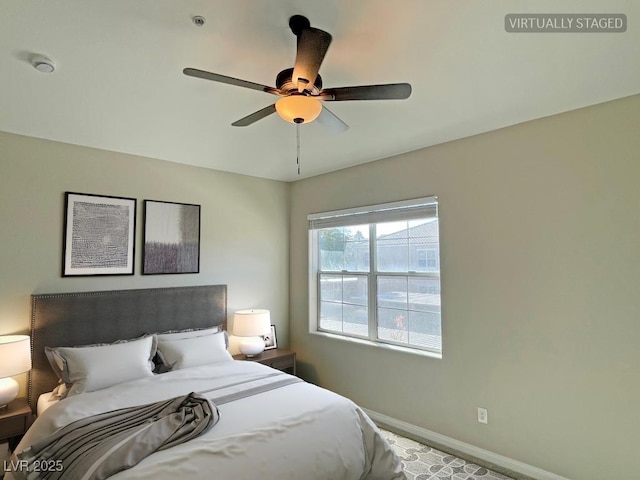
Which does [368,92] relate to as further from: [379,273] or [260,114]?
[379,273]

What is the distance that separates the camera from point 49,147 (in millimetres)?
3148

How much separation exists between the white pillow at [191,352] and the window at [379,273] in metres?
1.36

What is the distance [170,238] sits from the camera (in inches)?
151

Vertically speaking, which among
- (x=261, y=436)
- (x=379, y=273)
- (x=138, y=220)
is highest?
(x=138, y=220)

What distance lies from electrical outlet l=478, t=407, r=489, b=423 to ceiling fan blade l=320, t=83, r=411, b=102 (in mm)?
2504

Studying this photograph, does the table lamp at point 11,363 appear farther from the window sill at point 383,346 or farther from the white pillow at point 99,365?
the window sill at point 383,346

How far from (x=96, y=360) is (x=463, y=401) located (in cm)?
294

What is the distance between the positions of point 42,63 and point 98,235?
1.67 metres

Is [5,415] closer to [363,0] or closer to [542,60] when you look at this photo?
[363,0]

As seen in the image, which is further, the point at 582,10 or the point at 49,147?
the point at 49,147

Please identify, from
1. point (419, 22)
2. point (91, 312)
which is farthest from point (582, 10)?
point (91, 312)

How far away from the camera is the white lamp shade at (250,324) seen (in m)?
3.88

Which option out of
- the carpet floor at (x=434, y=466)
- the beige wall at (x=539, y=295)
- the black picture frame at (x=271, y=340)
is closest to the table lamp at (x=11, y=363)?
the black picture frame at (x=271, y=340)

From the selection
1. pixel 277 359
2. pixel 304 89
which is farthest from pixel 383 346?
pixel 304 89
